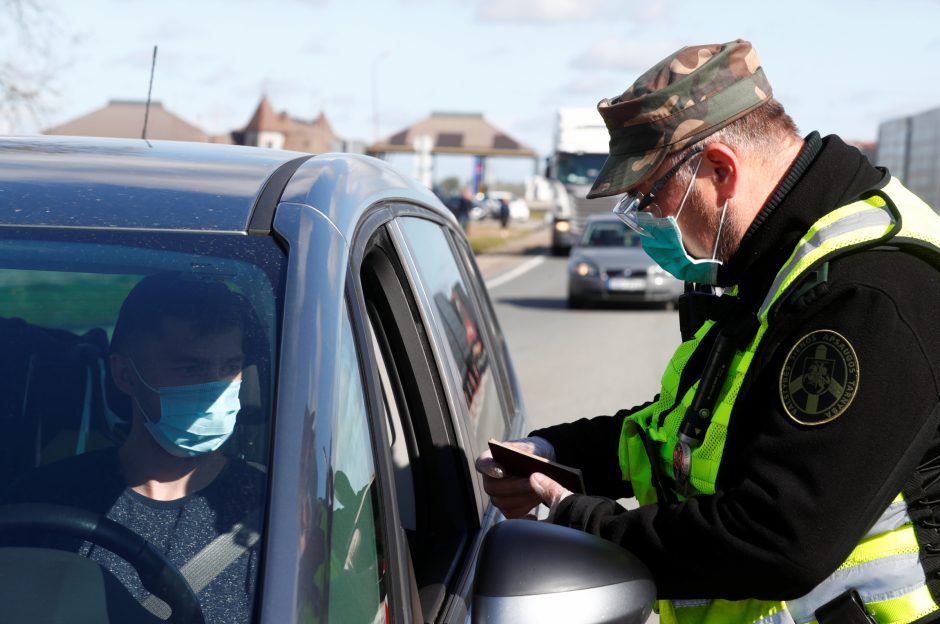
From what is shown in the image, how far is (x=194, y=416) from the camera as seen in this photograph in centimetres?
184

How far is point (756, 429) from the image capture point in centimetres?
195

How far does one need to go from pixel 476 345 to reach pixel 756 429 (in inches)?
59.4

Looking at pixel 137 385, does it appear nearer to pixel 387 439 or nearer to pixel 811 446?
pixel 387 439

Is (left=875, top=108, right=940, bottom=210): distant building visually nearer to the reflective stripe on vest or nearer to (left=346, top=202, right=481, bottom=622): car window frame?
(left=346, top=202, right=481, bottom=622): car window frame

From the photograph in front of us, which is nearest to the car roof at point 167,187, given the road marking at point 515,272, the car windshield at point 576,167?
the road marking at point 515,272

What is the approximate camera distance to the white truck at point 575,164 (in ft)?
105

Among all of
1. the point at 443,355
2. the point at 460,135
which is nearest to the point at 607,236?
the point at 443,355

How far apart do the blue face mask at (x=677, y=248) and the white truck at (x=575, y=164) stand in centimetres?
2938

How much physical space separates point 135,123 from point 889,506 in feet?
14.8

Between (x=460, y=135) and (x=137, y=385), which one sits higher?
(x=137, y=385)

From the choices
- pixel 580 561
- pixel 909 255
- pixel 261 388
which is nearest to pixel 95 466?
pixel 261 388

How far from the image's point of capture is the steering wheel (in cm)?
169

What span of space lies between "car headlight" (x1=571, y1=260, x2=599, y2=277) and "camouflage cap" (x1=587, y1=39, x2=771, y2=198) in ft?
53.8

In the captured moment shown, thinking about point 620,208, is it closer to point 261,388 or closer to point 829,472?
point 829,472
